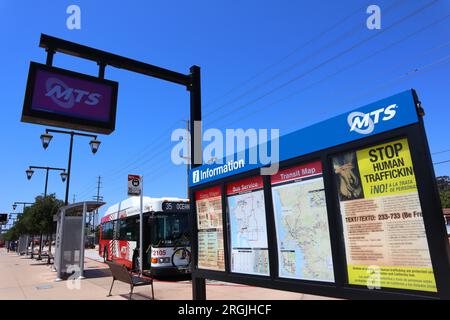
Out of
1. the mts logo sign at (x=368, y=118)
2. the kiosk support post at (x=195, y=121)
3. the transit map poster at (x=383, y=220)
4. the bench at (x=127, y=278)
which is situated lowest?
the bench at (x=127, y=278)

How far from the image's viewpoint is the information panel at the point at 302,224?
147 inches

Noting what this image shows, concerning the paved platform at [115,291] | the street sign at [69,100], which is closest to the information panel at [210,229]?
the street sign at [69,100]

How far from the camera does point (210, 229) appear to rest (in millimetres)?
5504

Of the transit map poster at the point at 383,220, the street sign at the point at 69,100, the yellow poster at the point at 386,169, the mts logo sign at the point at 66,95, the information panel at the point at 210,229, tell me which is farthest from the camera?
the mts logo sign at the point at 66,95

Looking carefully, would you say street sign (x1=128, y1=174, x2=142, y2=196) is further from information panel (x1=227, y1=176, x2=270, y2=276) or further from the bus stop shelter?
information panel (x1=227, y1=176, x2=270, y2=276)

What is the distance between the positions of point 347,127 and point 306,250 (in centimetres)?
140

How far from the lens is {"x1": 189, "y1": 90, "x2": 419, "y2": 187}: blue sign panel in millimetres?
3086

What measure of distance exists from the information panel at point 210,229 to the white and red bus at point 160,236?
819 centimetres

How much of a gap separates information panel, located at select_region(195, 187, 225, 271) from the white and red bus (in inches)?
322

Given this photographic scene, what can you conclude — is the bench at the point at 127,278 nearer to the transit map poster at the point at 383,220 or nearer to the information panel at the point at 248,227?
the information panel at the point at 248,227

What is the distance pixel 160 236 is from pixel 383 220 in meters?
11.5

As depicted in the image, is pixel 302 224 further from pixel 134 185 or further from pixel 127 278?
pixel 134 185

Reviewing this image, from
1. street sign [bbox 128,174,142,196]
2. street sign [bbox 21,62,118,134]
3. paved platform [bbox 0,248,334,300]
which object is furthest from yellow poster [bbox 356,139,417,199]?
street sign [bbox 128,174,142,196]
